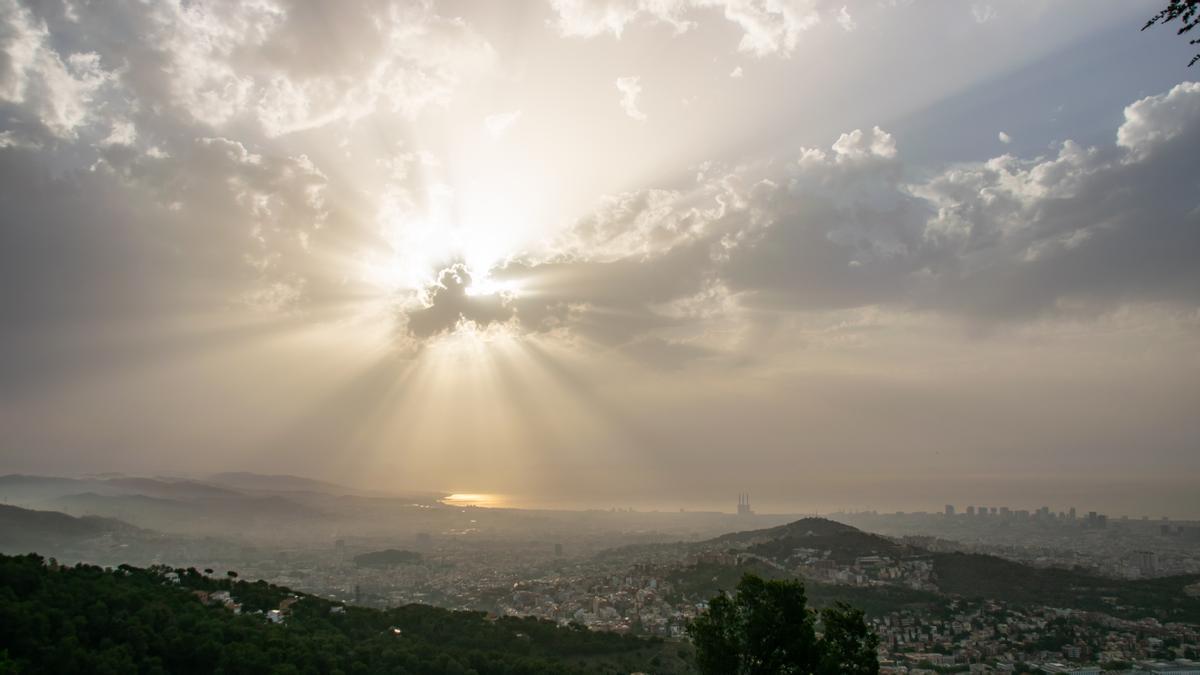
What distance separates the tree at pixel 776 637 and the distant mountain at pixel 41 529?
92995 millimetres

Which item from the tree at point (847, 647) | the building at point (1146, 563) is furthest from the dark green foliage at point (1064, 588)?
the tree at point (847, 647)

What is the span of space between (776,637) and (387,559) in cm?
8141

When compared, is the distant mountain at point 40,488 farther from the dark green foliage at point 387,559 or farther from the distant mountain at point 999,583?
the distant mountain at point 999,583

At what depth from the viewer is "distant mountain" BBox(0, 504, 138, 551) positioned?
8006 cm

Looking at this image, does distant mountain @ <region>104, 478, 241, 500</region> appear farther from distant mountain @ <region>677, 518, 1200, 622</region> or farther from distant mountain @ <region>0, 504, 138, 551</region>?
distant mountain @ <region>677, 518, 1200, 622</region>

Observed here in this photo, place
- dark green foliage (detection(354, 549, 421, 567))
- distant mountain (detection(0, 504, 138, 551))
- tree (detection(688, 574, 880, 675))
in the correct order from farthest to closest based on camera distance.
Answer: dark green foliage (detection(354, 549, 421, 567)) → distant mountain (detection(0, 504, 138, 551)) → tree (detection(688, 574, 880, 675))

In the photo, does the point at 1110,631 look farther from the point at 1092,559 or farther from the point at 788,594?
the point at 1092,559

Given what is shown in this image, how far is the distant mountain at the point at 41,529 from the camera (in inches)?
3152

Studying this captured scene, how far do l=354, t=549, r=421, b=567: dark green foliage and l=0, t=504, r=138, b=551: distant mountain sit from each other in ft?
124

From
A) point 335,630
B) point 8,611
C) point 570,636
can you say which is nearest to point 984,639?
point 570,636

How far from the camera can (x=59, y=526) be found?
90375 millimetres

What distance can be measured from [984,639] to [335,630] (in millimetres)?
37591

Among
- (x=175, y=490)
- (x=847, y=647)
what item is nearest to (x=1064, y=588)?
(x=847, y=647)

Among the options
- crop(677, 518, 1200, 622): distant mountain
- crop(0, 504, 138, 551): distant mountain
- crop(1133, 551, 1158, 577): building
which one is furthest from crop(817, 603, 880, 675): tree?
crop(0, 504, 138, 551): distant mountain
